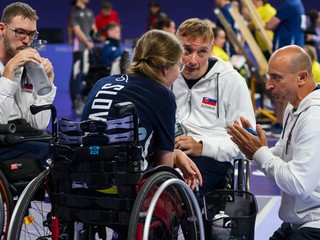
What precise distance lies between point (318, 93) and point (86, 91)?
9.11m

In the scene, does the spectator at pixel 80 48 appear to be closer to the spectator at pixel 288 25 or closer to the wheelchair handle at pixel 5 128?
the spectator at pixel 288 25

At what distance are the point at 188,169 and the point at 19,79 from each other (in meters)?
1.22

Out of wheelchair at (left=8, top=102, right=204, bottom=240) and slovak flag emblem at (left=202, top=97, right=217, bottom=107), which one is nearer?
wheelchair at (left=8, top=102, right=204, bottom=240)

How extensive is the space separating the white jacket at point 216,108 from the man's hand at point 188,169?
A: 457 millimetres

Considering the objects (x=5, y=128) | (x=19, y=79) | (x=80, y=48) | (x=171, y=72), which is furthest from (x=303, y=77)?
(x=80, y=48)

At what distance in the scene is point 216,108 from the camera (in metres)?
4.88

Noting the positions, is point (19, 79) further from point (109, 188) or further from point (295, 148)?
point (295, 148)

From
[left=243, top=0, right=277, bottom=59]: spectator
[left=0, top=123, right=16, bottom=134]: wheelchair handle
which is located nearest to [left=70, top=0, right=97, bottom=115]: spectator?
[left=243, top=0, right=277, bottom=59]: spectator

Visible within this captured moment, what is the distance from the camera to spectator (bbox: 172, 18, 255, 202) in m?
4.75

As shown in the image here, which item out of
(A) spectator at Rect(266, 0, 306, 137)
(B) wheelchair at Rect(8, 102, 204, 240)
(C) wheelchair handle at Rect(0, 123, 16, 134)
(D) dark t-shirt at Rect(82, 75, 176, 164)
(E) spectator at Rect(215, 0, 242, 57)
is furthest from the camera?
(E) spectator at Rect(215, 0, 242, 57)

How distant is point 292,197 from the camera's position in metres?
4.01

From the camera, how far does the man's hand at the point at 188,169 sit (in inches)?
168

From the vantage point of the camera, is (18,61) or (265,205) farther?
(265,205)

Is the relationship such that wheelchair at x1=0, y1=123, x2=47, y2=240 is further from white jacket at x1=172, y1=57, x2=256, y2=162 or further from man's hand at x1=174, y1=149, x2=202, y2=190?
white jacket at x1=172, y1=57, x2=256, y2=162
